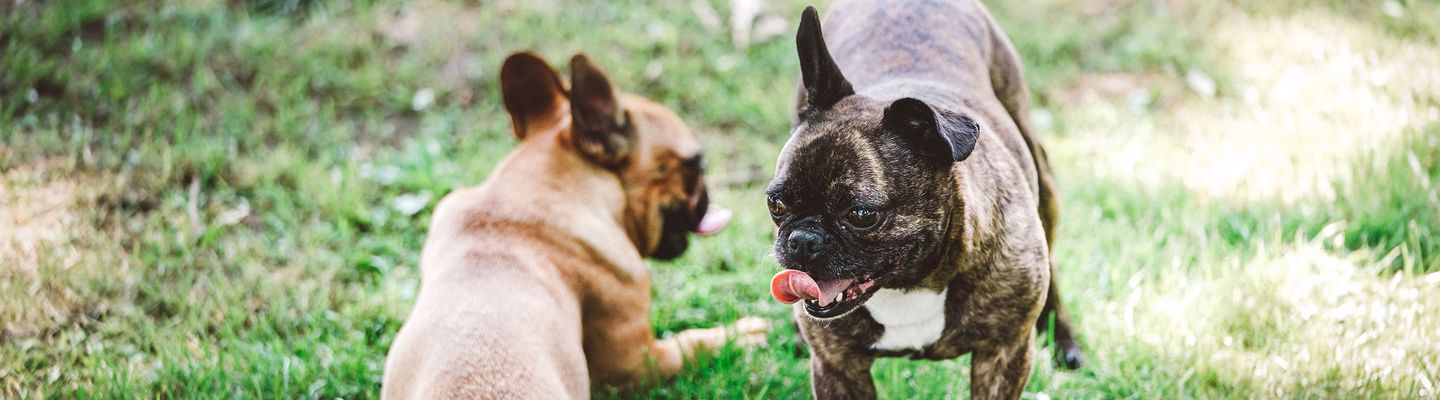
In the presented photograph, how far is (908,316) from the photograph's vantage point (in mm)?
3156

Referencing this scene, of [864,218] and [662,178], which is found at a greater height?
[864,218]

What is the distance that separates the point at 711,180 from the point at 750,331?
4.75 feet

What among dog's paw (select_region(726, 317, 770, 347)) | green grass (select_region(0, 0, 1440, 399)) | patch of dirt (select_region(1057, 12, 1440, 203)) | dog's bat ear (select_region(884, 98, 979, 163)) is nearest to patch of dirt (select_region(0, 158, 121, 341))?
green grass (select_region(0, 0, 1440, 399))

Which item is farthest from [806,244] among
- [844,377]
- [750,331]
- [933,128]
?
[750,331]

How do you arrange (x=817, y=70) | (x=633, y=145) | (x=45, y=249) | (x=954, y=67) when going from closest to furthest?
(x=817, y=70) < (x=954, y=67) < (x=633, y=145) < (x=45, y=249)

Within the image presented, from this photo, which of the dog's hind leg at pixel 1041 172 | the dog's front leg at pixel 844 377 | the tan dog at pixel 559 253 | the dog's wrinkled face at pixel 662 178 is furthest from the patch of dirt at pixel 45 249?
the dog's hind leg at pixel 1041 172

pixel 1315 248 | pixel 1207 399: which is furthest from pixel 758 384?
pixel 1315 248

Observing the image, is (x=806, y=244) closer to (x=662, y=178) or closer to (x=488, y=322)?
(x=488, y=322)

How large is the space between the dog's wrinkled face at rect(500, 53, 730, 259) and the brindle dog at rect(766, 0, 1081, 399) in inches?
40.4

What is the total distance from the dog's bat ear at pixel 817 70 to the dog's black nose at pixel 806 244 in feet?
1.47

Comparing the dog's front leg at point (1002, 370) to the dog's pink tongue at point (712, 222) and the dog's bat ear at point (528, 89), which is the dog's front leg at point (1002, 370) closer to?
the dog's pink tongue at point (712, 222)

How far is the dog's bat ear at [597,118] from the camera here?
409 centimetres

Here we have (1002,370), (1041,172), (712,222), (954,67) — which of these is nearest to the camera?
(1002,370)

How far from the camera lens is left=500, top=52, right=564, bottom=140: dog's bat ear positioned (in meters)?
4.37
